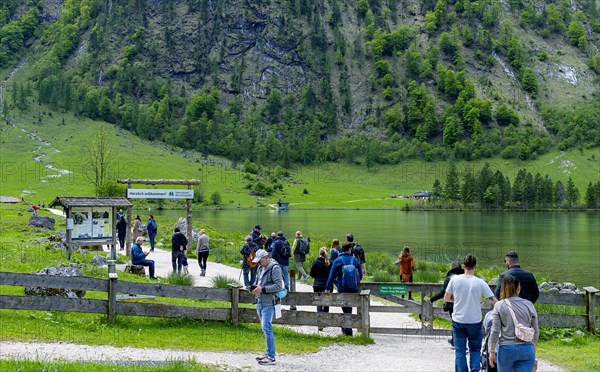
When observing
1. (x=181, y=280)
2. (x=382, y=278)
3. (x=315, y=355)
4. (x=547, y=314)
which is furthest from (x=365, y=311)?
(x=382, y=278)

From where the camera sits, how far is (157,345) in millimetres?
13562

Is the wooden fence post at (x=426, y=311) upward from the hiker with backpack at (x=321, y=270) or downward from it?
downward

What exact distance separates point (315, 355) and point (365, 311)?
2.16 metres

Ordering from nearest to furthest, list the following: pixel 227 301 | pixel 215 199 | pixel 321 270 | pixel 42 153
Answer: pixel 227 301 < pixel 321 270 < pixel 215 199 < pixel 42 153

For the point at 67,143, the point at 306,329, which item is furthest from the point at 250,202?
the point at 306,329

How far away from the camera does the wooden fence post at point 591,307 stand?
17000 millimetres

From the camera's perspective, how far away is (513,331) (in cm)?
889

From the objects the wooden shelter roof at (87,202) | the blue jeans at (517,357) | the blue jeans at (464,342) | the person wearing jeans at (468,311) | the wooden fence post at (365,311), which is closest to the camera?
the blue jeans at (517,357)

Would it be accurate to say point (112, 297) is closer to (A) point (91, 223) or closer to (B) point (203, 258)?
(B) point (203, 258)

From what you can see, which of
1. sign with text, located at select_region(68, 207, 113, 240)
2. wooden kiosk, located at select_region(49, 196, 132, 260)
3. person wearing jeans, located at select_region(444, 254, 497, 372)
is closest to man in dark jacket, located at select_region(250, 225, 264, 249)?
wooden kiosk, located at select_region(49, 196, 132, 260)

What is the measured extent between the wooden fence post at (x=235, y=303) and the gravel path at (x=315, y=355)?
7.54 feet

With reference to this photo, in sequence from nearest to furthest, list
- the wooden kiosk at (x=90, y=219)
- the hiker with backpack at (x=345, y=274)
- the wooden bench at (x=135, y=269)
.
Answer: the hiker with backpack at (x=345, y=274) → the wooden bench at (x=135, y=269) → the wooden kiosk at (x=90, y=219)

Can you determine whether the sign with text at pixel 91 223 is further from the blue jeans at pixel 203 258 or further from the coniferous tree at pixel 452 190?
the coniferous tree at pixel 452 190

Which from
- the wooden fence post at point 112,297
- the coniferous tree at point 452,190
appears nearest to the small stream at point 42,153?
the coniferous tree at point 452,190
